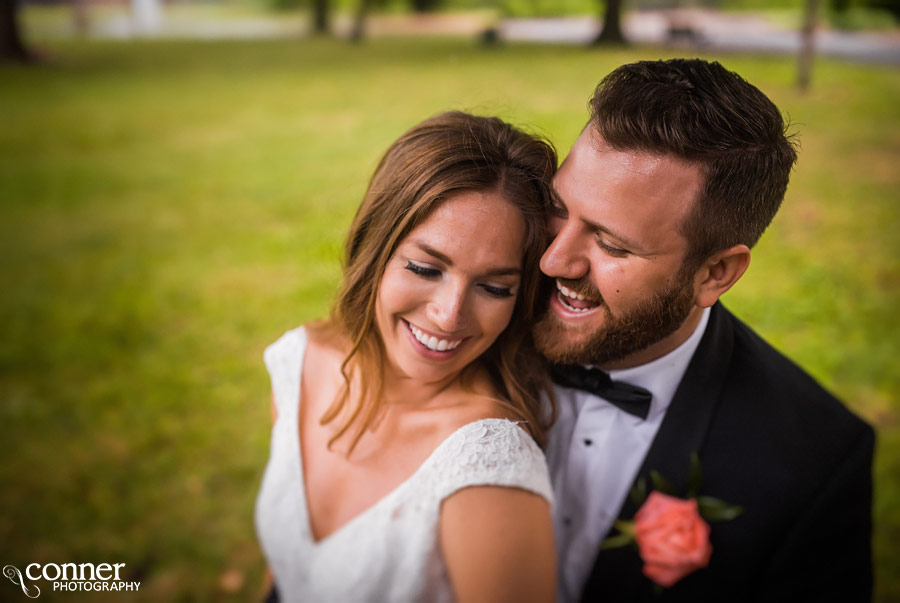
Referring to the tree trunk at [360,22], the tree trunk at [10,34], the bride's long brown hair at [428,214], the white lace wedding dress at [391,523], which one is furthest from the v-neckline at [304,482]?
the tree trunk at [360,22]

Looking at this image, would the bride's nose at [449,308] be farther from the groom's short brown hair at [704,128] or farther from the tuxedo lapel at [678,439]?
the tuxedo lapel at [678,439]

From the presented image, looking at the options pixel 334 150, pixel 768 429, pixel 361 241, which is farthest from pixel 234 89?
pixel 768 429

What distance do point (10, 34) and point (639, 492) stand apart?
980 cm

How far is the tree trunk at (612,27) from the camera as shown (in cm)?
216

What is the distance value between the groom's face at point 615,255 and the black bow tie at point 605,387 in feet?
0.27

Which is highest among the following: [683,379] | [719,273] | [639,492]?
[719,273]

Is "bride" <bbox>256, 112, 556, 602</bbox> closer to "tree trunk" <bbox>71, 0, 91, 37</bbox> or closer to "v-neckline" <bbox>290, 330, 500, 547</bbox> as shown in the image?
"v-neckline" <bbox>290, 330, 500, 547</bbox>

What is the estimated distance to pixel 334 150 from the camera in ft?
23.4

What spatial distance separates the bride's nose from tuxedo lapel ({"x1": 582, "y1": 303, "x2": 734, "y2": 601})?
0.65 meters

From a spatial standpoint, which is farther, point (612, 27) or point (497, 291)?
point (612, 27)

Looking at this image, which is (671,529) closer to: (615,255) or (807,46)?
(615,255)

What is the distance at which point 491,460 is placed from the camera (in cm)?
156

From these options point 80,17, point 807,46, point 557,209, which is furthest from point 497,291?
point 80,17

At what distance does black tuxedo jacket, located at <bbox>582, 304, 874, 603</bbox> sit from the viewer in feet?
5.49
